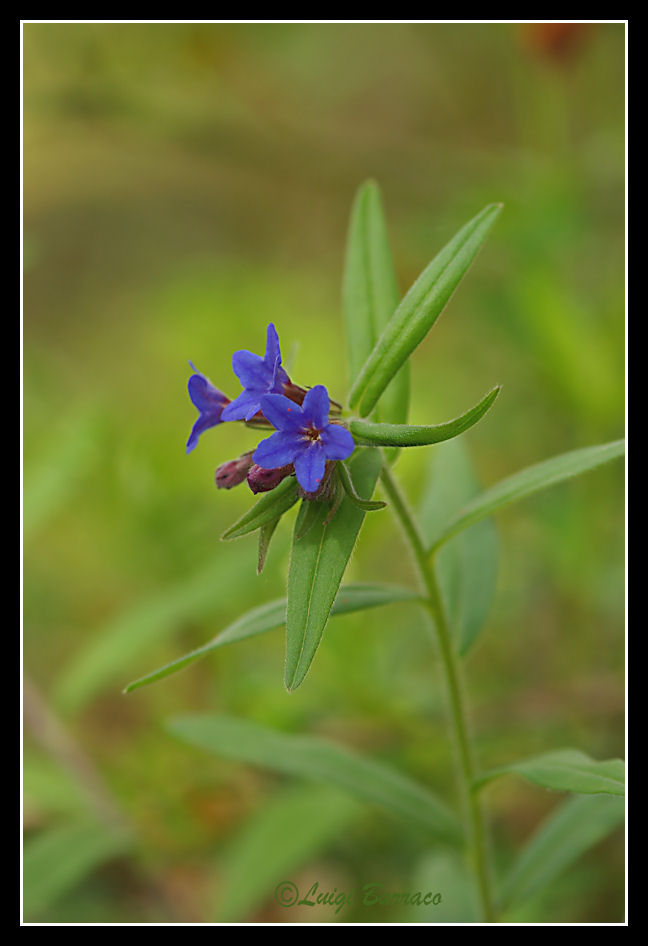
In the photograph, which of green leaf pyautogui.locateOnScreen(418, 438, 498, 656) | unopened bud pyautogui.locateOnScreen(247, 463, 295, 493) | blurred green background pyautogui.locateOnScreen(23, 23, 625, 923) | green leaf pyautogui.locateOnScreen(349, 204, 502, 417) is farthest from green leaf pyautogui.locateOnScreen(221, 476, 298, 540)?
green leaf pyautogui.locateOnScreen(418, 438, 498, 656)

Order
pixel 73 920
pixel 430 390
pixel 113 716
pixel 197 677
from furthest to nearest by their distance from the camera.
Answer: pixel 430 390
pixel 113 716
pixel 197 677
pixel 73 920

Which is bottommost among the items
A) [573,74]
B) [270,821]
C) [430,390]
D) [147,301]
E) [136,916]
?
[136,916]

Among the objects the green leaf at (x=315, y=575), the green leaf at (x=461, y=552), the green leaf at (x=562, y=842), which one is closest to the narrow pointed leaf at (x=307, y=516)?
the green leaf at (x=315, y=575)

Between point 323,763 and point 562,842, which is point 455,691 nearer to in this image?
point 323,763

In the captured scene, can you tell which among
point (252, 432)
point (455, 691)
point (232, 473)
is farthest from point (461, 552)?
point (252, 432)

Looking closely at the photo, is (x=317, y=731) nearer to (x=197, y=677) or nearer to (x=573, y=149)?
(x=197, y=677)

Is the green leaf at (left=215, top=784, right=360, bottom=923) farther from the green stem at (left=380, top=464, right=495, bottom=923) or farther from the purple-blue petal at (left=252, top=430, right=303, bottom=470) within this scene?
the purple-blue petal at (left=252, top=430, right=303, bottom=470)

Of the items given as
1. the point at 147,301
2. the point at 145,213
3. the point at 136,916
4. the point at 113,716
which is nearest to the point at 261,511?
the point at 136,916
